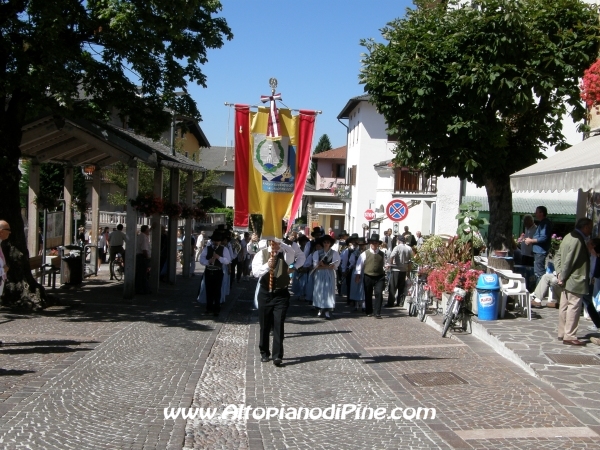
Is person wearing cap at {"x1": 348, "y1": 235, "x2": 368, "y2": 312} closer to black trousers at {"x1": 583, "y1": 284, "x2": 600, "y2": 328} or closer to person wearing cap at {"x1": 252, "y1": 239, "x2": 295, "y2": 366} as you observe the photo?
black trousers at {"x1": 583, "y1": 284, "x2": 600, "y2": 328}

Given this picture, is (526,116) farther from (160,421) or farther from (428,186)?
(428,186)

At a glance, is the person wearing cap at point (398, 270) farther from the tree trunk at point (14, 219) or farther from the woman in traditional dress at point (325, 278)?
the tree trunk at point (14, 219)

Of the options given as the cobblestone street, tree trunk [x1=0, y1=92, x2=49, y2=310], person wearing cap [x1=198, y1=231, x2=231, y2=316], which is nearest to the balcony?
person wearing cap [x1=198, y1=231, x2=231, y2=316]

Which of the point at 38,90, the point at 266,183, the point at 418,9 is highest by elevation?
the point at 418,9

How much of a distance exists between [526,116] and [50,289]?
13.0m

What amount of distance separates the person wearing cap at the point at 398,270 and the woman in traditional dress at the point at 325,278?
87.7 inches

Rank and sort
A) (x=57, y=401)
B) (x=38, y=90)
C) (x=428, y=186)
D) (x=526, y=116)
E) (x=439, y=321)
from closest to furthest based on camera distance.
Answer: (x=57, y=401) → (x=38, y=90) → (x=439, y=321) → (x=526, y=116) → (x=428, y=186)

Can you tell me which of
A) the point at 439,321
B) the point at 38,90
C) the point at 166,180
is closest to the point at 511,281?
the point at 439,321

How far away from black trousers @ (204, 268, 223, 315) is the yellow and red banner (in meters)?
4.97

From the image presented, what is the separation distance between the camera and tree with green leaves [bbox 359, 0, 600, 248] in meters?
15.2

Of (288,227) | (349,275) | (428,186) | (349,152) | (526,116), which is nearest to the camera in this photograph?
(288,227)

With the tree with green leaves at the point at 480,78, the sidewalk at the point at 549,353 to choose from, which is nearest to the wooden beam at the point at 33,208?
the tree with green leaves at the point at 480,78

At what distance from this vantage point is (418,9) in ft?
57.3

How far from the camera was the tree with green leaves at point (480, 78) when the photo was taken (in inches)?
597
